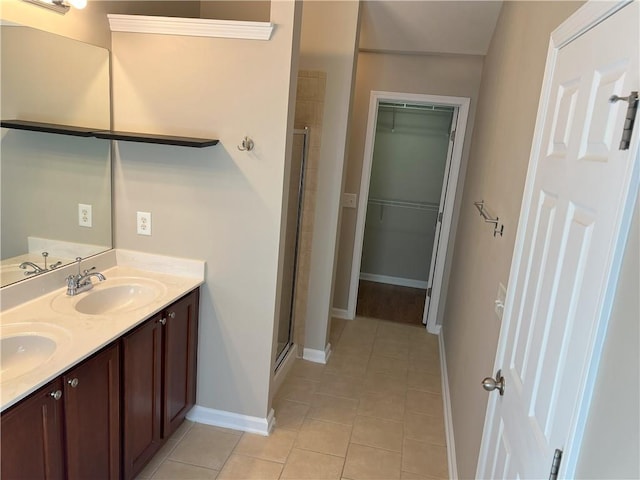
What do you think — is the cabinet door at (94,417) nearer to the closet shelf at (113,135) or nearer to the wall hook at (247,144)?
the closet shelf at (113,135)

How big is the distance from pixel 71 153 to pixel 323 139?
1.61m

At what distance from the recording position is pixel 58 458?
158 cm

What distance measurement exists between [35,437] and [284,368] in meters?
1.94

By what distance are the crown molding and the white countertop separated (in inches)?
47.2

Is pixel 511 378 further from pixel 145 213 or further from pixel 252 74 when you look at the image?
pixel 145 213

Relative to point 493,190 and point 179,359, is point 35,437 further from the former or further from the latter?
point 493,190

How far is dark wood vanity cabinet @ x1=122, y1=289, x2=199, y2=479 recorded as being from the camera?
6.55ft

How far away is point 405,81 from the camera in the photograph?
3967 mm

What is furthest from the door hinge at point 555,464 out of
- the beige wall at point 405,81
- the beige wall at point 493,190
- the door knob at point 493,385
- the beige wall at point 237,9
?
the beige wall at point 405,81

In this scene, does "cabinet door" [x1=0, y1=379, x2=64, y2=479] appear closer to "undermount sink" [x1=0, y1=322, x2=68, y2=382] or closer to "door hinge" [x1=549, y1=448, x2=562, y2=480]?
"undermount sink" [x1=0, y1=322, x2=68, y2=382]

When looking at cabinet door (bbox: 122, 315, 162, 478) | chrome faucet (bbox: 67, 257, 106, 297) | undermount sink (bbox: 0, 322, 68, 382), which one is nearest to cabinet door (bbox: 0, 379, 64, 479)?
undermount sink (bbox: 0, 322, 68, 382)

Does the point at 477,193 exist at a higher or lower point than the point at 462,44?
lower

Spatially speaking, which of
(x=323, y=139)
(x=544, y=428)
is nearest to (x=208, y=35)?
(x=323, y=139)

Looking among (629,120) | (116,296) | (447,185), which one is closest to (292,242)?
(116,296)
